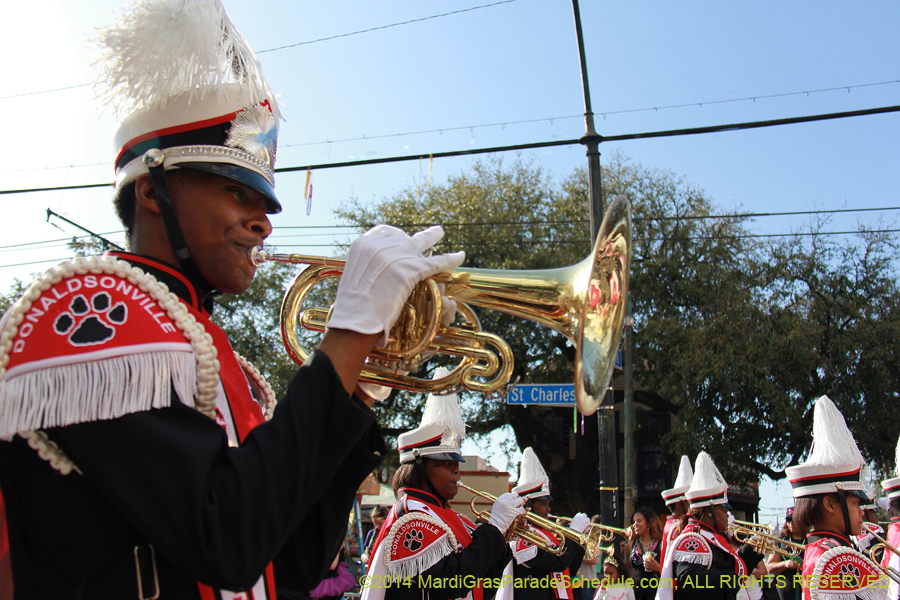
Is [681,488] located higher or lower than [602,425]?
lower

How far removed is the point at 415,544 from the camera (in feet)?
16.1

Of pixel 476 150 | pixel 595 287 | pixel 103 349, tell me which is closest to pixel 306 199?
pixel 476 150

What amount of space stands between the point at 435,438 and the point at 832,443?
330 centimetres

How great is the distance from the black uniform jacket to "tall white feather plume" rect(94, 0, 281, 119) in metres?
0.91

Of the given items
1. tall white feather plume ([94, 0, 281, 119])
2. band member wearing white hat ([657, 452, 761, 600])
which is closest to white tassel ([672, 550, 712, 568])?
band member wearing white hat ([657, 452, 761, 600])

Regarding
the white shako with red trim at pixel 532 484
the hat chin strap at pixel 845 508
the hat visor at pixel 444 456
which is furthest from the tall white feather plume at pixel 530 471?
the hat chin strap at pixel 845 508

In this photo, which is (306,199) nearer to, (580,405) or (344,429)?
(580,405)

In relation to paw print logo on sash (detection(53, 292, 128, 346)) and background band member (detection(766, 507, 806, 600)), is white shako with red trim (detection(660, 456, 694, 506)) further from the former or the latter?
paw print logo on sash (detection(53, 292, 128, 346))

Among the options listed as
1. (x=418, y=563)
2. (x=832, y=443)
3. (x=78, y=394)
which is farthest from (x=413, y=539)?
(x=78, y=394)

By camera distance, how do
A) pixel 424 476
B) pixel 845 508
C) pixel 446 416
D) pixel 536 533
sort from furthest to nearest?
pixel 536 533 → pixel 446 416 → pixel 424 476 → pixel 845 508

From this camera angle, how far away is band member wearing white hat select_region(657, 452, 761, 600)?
690 cm

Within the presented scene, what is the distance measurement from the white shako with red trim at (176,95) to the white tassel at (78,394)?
2.18 feet

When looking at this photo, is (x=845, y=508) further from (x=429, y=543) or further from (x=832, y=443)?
(x=429, y=543)

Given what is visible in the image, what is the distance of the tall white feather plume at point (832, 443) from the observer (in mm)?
5917
